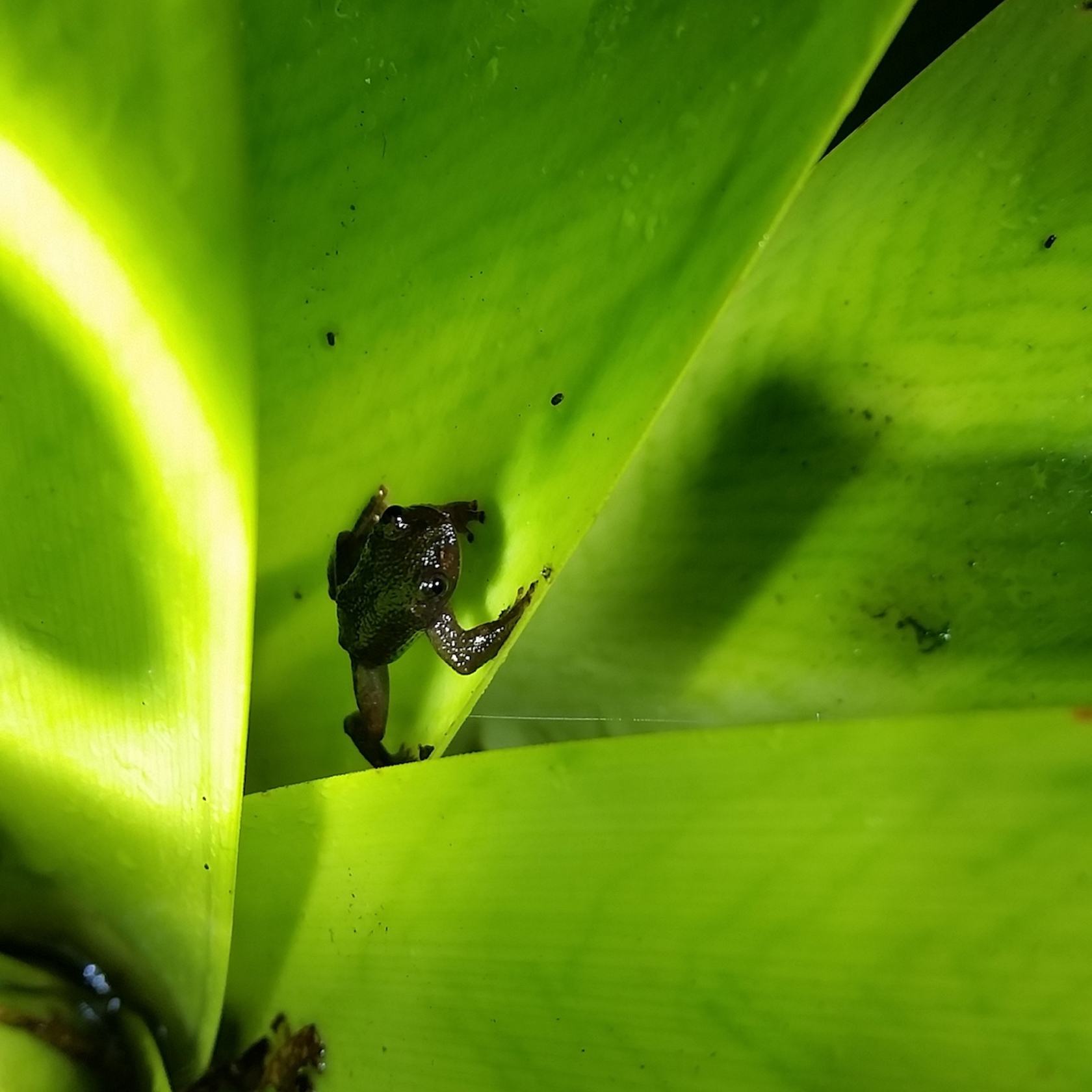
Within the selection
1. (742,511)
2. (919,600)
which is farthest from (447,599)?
(919,600)

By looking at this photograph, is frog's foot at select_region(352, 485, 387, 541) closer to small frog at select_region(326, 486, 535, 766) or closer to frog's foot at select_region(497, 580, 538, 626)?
small frog at select_region(326, 486, 535, 766)

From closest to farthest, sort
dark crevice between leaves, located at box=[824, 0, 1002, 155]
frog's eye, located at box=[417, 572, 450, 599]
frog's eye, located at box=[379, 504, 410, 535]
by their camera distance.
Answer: frog's eye, located at box=[379, 504, 410, 535] < frog's eye, located at box=[417, 572, 450, 599] < dark crevice between leaves, located at box=[824, 0, 1002, 155]

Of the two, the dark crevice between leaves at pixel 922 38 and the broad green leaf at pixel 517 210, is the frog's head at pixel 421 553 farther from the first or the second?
the dark crevice between leaves at pixel 922 38

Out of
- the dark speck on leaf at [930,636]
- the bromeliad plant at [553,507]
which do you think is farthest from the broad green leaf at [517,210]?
the dark speck on leaf at [930,636]

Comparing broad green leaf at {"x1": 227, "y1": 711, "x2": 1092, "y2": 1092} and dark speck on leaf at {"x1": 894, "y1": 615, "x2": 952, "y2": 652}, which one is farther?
dark speck on leaf at {"x1": 894, "y1": 615, "x2": 952, "y2": 652}

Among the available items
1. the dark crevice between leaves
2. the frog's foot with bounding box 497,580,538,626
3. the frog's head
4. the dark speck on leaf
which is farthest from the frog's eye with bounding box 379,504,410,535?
the dark crevice between leaves

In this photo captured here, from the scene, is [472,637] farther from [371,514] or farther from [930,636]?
[930,636]

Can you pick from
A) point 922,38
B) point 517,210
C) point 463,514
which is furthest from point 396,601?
point 922,38
